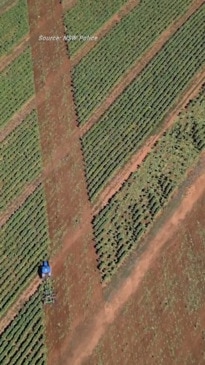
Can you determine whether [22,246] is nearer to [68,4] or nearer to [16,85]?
[16,85]

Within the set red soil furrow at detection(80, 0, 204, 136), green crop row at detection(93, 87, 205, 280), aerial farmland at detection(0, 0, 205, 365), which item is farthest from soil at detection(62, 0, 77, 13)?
green crop row at detection(93, 87, 205, 280)

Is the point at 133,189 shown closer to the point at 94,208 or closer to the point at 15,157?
the point at 94,208

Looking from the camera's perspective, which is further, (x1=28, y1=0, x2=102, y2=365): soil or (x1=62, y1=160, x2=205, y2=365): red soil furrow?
(x1=28, y1=0, x2=102, y2=365): soil

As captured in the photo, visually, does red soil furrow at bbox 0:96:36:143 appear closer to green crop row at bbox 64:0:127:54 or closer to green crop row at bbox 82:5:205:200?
green crop row at bbox 82:5:205:200

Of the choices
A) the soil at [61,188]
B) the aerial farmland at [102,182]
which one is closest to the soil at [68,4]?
the aerial farmland at [102,182]

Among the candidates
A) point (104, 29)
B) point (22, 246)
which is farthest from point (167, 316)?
point (104, 29)

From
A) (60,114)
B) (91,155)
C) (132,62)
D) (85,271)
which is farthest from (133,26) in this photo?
(85,271)
